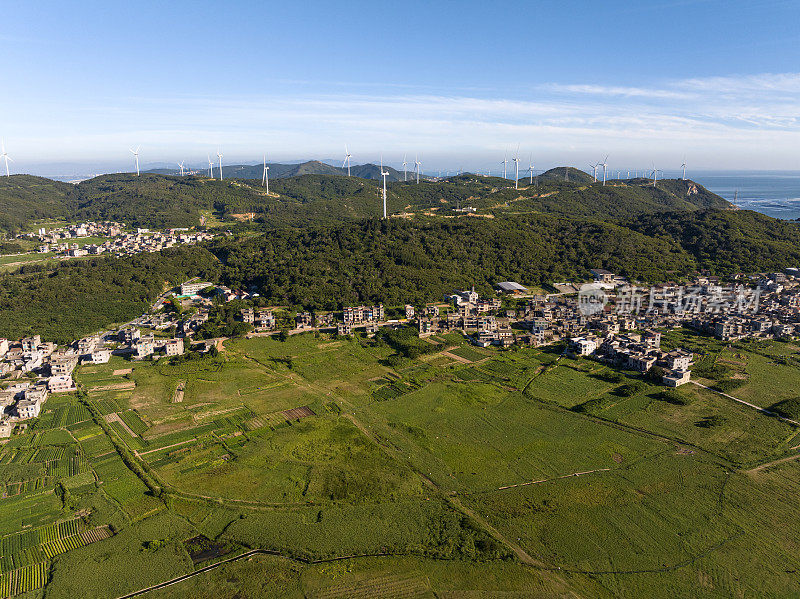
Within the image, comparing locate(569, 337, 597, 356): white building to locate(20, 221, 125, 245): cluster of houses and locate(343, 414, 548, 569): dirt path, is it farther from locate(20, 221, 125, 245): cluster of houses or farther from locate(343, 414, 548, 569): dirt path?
locate(20, 221, 125, 245): cluster of houses

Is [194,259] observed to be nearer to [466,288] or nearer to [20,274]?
[20,274]

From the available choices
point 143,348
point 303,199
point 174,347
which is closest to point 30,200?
point 303,199

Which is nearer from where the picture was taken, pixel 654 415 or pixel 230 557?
pixel 230 557

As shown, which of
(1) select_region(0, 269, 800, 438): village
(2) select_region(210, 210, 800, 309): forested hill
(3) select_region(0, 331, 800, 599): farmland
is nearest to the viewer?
(3) select_region(0, 331, 800, 599): farmland

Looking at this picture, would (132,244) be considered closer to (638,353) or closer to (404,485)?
(404,485)

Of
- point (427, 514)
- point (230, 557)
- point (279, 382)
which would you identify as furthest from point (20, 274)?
point (427, 514)

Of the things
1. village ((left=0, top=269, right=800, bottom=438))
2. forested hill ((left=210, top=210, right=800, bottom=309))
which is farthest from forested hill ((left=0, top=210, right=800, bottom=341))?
village ((left=0, top=269, right=800, bottom=438))

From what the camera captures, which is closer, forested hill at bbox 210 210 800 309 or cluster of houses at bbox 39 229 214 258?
forested hill at bbox 210 210 800 309
